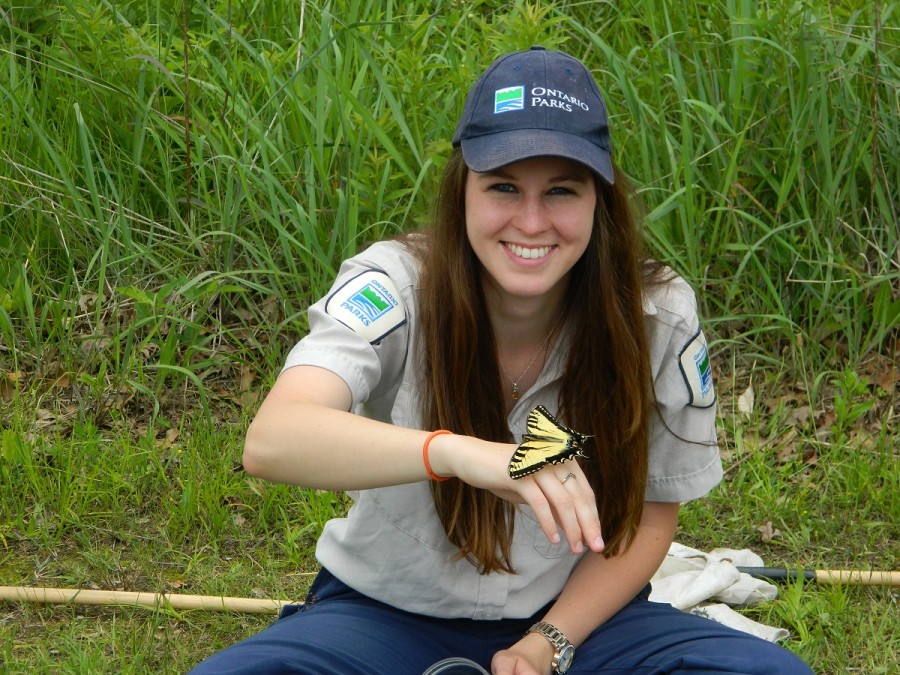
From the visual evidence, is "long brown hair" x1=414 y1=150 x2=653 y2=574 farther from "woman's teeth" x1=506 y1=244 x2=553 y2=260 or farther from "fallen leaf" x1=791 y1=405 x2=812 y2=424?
"fallen leaf" x1=791 y1=405 x2=812 y2=424

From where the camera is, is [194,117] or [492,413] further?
[194,117]

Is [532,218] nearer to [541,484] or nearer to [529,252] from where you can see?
[529,252]

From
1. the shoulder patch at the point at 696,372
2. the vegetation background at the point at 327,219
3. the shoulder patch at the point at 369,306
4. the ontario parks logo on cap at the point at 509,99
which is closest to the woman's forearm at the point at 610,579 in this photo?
the shoulder patch at the point at 696,372

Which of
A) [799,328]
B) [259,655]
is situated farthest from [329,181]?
[259,655]

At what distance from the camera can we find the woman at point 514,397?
1980 mm

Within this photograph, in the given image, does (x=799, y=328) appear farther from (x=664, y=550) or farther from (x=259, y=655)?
(x=259, y=655)

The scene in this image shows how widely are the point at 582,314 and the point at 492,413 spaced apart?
24cm

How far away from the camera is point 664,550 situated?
90.0 inches

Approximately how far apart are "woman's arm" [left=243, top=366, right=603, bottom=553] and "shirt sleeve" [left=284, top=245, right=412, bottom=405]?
4 cm

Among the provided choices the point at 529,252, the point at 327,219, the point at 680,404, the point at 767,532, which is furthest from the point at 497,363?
the point at 327,219

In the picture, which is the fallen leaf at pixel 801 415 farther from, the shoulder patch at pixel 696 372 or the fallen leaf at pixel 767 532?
the shoulder patch at pixel 696 372

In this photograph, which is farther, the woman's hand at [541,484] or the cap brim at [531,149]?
the cap brim at [531,149]

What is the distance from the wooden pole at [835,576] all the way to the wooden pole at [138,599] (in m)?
1.19

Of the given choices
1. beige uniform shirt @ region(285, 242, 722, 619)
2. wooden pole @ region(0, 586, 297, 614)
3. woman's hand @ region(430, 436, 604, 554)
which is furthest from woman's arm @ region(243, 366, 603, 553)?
wooden pole @ region(0, 586, 297, 614)
